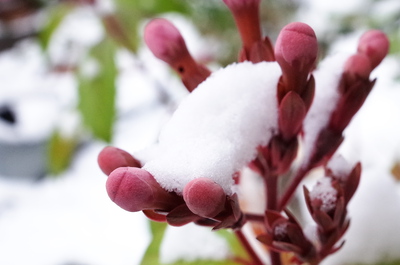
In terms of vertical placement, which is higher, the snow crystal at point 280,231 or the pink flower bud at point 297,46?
the pink flower bud at point 297,46

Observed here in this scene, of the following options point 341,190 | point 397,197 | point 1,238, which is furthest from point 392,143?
point 1,238

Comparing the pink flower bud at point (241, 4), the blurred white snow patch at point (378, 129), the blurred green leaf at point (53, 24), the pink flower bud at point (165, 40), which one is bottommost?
the blurred white snow patch at point (378, 129)

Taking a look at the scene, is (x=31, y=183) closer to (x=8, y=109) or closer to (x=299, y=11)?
(x=8, y=109)

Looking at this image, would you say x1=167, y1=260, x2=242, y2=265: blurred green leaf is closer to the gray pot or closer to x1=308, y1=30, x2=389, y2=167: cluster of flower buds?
x1=308, y1=30, x2=389, y2=167: cluster of flower buds

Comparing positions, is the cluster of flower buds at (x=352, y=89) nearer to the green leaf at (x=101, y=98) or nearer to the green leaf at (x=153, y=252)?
the green leaf at (x=153, y=252)

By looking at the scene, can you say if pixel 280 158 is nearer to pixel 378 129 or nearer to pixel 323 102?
pixel 323 102

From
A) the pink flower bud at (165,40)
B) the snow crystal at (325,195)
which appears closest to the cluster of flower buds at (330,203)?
the snow crystal at (325,195)

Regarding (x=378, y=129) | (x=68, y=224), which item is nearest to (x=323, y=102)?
(x=378, y=129)
